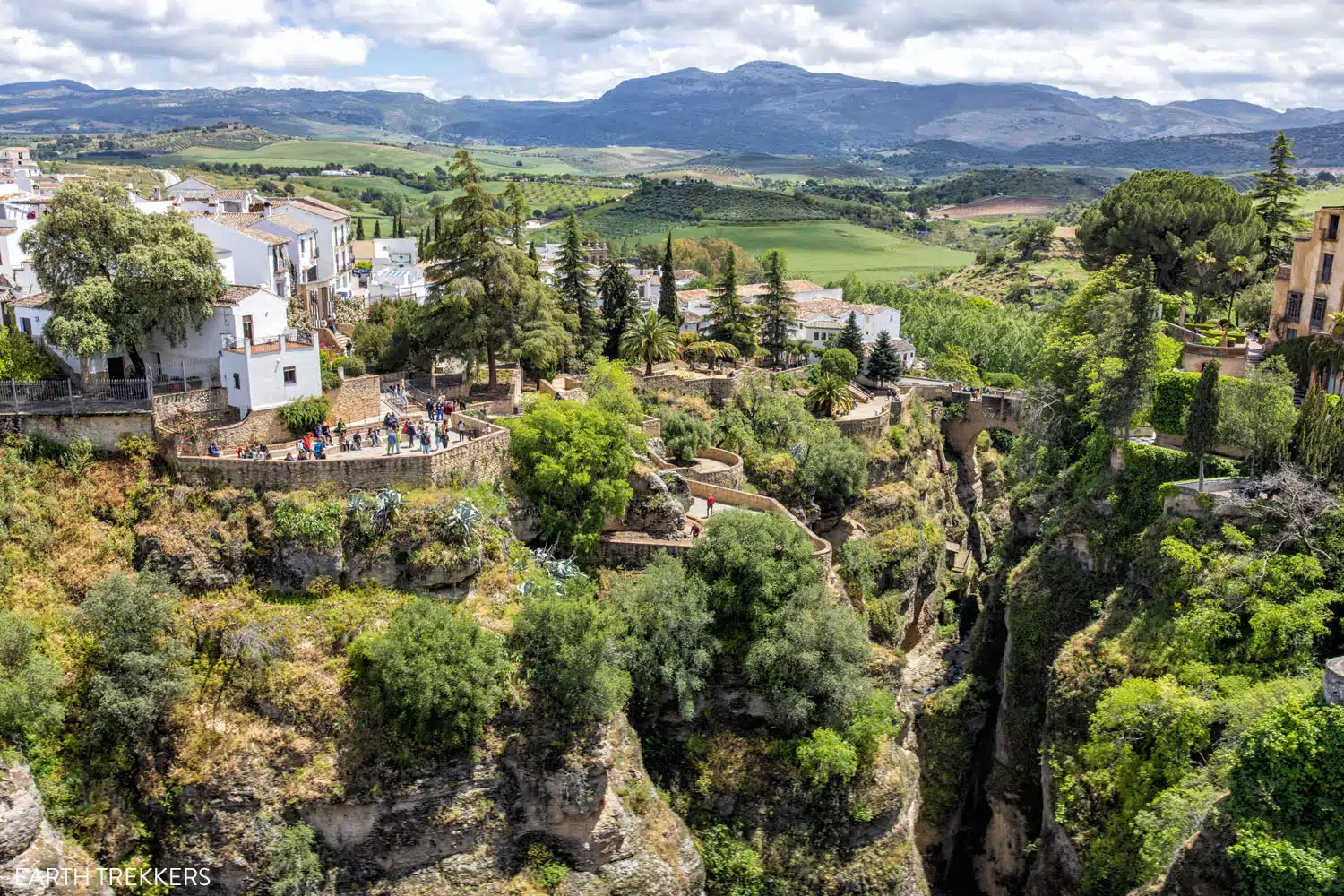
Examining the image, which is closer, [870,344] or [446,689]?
[446,689]

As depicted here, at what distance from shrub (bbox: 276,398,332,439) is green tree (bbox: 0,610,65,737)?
11300mm

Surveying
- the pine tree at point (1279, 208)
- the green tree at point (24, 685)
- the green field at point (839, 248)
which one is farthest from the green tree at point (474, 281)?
the green field at point (839, 248)

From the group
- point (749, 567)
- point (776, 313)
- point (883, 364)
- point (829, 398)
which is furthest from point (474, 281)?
point (883, 364)

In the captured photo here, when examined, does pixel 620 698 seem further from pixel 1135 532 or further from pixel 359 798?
pixel 1135 532

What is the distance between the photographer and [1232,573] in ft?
104

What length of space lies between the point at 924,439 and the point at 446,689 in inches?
1536

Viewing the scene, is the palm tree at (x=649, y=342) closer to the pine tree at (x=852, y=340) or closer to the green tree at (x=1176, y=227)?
the pine tree at (x=852, y=340)

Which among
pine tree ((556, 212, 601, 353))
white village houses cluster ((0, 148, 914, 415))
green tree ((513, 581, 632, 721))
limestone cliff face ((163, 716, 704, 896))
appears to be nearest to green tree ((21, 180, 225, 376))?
white village houses cluster ((0, 148, 914, 415))

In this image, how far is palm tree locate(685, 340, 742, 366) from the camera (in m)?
58.4

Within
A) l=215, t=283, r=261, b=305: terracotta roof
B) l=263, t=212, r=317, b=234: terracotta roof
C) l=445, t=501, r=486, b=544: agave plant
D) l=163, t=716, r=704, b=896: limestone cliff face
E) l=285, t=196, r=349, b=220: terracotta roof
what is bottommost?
l=163, t=716, r=704, b=896: limestone cliff face

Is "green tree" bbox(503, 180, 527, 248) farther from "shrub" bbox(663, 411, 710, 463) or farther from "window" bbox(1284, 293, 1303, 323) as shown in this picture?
"window" bbox(1284, 293, 1303, 323)

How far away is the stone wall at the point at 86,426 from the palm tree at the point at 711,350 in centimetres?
3120

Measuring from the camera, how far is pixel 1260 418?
3531 cm

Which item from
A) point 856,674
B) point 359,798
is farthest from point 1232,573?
point 359,798
